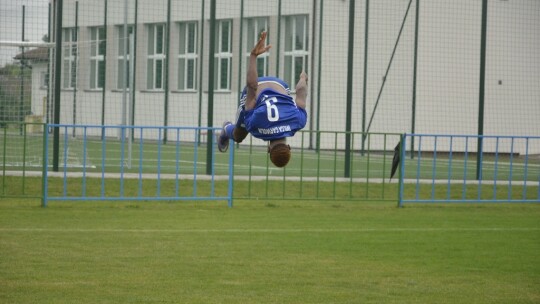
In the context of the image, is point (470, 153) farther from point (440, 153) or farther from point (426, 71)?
point (426, 71)

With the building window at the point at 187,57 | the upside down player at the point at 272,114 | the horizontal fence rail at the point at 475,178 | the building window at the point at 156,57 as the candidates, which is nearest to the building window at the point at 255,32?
the building window at the point at 187,57

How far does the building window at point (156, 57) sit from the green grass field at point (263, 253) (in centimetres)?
1318

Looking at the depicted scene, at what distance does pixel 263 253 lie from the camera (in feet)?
40.9

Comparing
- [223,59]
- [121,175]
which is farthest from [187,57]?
[121,175]

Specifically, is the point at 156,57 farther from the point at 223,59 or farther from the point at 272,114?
the point at 272,114

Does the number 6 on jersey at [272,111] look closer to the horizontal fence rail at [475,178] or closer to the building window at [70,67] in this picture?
the horizontal fence rail at [475,178]

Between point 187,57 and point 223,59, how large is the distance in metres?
1.27

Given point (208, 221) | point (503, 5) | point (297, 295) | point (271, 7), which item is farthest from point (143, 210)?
point (503, 5)

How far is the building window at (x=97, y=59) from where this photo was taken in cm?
2892

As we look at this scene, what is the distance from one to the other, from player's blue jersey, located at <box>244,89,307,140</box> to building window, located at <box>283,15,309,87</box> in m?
19.7

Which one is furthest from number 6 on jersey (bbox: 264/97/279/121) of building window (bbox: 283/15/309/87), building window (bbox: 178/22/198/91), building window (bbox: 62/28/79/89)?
building window (bbox: 178/22/198/91)

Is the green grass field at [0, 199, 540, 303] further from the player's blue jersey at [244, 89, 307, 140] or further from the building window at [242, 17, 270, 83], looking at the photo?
the building window at [242, 17, 270, 83]

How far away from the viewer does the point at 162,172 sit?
20328mm

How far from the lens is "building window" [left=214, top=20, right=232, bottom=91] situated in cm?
2980
